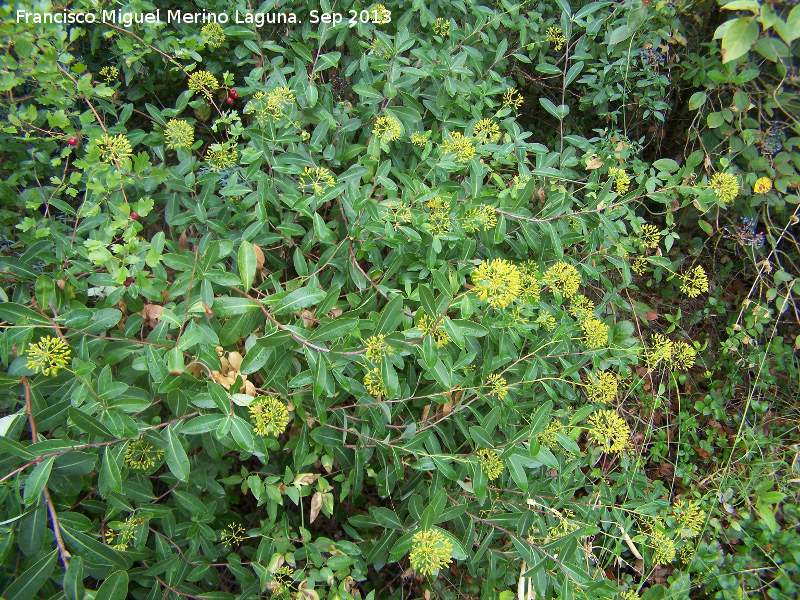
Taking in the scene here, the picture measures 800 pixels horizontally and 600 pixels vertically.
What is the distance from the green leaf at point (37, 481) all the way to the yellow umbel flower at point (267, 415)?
2.08 ft

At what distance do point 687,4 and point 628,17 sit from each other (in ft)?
1.81

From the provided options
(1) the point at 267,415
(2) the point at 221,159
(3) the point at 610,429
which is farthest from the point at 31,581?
(3) the point at 610,429

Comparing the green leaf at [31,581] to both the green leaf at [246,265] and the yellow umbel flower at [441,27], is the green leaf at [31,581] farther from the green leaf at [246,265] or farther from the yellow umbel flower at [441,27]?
the yellow umbel flower at [441,27]

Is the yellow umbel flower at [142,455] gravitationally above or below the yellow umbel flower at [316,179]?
below

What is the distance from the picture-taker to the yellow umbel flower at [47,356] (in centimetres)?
151

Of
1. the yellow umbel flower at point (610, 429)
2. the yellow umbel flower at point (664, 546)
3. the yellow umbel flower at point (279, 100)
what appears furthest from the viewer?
the yellow umbel flower at point (664, 546)

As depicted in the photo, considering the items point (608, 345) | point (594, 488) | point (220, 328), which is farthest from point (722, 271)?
point (220, 328)

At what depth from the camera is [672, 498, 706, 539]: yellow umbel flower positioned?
8.51ft

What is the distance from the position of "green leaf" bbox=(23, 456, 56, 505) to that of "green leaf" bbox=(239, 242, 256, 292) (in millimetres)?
829

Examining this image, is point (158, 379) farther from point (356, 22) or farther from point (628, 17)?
point (628, 17)

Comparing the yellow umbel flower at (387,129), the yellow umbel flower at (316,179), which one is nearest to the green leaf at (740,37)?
the yellow umbel flower at (387,129)

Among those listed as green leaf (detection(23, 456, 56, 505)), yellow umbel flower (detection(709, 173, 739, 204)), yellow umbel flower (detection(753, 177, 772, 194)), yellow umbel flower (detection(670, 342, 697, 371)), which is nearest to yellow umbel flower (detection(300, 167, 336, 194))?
green leaf (detection(23, 456, 56, 505))

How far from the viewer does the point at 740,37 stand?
4.93 ft

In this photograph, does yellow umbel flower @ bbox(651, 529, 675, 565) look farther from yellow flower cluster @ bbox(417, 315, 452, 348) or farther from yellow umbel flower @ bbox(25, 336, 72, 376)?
yellow umbel flower @ bbox(25, 336, 72, 376)
